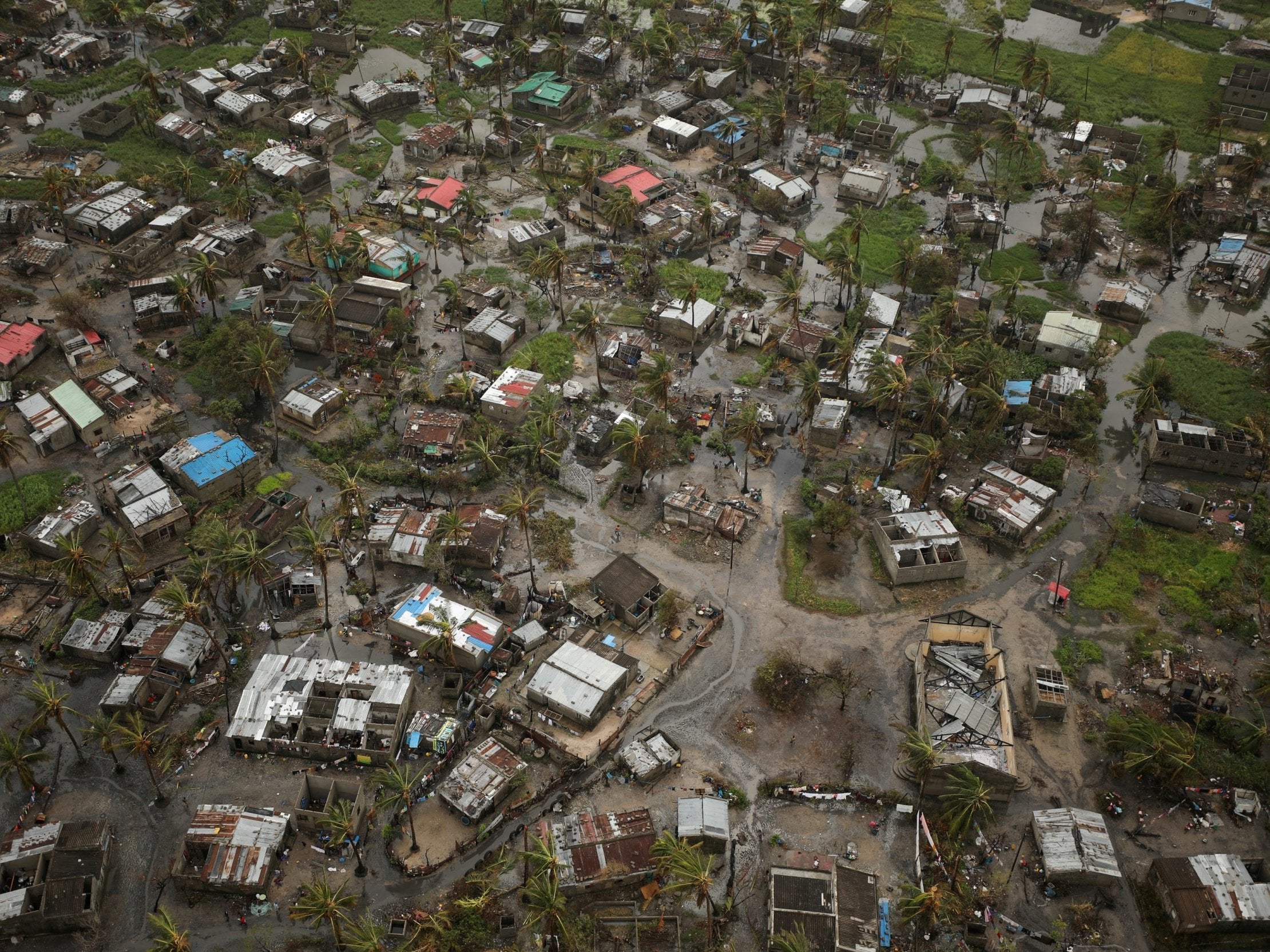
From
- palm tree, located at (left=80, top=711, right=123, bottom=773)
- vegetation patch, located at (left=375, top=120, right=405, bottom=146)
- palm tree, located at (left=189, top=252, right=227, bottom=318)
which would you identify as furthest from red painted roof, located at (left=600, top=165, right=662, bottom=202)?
palm tree, located at (left=80, top=711, right=123, bottom=773)

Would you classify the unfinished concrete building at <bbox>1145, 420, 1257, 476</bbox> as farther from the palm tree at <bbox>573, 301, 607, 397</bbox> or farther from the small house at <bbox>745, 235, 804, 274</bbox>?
the palm tree at <bbox>573, 301, 607, 397</bbox>

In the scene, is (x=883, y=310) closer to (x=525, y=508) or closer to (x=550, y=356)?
(x=550, y=356)

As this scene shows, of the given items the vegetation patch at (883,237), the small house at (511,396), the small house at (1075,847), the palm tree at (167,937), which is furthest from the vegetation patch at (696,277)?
the palm tree at (167,937)

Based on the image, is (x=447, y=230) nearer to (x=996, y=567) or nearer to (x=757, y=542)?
(x=757, y=542)

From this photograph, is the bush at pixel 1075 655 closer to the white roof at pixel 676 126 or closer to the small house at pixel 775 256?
the small house at pixel 775 256

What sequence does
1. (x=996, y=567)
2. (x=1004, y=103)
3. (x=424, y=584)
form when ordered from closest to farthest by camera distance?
(x=424, y=584), (x=996, y=567), (x=1004, y=103)

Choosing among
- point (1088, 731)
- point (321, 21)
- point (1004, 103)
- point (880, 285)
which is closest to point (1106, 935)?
point (1088, 731)
